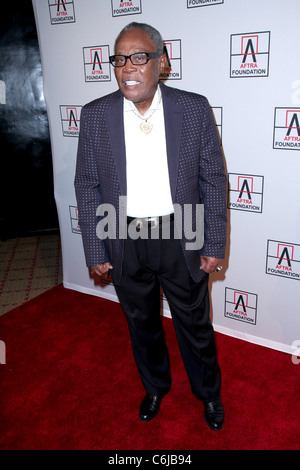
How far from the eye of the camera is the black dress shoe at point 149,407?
2160 millimetres

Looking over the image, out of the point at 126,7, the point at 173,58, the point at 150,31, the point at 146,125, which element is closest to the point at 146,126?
the point at 146,125

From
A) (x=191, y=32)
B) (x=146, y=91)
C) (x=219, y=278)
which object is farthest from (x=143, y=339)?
(x=191, y=32)

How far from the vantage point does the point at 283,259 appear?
8.00 feet

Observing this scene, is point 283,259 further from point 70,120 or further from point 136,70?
point 70,120

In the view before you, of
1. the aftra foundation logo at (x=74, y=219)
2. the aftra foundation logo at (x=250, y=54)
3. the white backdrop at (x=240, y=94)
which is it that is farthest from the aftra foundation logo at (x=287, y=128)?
the aftra foundation logo at (x=74, y=219)

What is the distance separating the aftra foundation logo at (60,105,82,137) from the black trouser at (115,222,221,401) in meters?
1.48

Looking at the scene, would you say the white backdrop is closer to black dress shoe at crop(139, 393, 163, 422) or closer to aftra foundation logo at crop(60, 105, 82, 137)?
aftra foundation logo at crop(60, 105, 82, 137)

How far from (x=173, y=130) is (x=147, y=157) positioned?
15 cm

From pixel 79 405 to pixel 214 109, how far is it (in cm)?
182

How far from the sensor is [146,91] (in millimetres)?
1636

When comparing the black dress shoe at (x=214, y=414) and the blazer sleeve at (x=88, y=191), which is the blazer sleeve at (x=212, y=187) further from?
the black dress shoe at (x=214, y=414)

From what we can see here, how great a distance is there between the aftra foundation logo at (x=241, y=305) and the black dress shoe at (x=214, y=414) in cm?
71

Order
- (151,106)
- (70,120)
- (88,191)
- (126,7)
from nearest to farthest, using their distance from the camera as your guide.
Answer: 1. (151,106)
2. (88,191)
3. (126,7)
4. (70,120)

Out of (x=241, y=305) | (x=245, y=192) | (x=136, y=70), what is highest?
(x=136, y=70)
